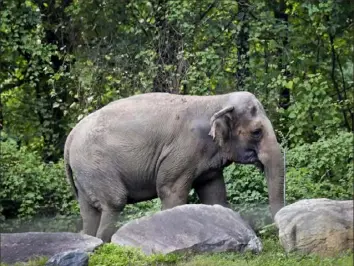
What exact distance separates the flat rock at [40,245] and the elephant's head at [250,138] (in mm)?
2247

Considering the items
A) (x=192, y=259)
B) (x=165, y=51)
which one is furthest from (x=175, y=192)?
(x=165, y=51)

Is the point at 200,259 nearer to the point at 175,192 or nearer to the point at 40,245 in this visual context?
the point at 40,245

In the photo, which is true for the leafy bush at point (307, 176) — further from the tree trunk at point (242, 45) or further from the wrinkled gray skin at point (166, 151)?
the tree trunk at point (242, 45)

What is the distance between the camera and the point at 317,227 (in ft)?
33.6

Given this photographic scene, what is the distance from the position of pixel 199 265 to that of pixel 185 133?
2.83 metres

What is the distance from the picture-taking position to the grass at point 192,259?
33.1 ft

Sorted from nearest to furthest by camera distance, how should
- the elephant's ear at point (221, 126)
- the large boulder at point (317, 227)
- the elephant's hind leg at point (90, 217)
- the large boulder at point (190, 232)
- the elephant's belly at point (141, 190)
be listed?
the large boulder at point (317, 227)
the large boulder at point (190, 232)
the elephant's ear at point (221, 126)
the elephant's belly at point (141, 190)
the elephant's hind leg at point (90, 217)

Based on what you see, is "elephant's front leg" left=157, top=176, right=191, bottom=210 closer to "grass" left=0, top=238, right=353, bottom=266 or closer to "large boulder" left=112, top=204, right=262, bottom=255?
"large boulder" left=112, top=204, right=262, bottom=255

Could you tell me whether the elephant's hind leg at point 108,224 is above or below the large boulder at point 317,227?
below

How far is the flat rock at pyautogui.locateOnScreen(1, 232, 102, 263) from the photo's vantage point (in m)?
10.8

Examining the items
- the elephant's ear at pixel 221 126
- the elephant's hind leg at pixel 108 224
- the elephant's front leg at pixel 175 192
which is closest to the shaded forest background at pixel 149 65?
the elephant's hind leg at pixel 108 224

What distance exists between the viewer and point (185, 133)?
1262 centimetres

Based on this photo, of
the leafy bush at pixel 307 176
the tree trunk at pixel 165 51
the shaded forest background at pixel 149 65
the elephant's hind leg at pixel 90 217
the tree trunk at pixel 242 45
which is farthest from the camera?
the tree trunk at pixel 242 45

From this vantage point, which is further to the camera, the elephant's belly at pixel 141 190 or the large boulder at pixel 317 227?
the elephant's belly at pixel 141 190
